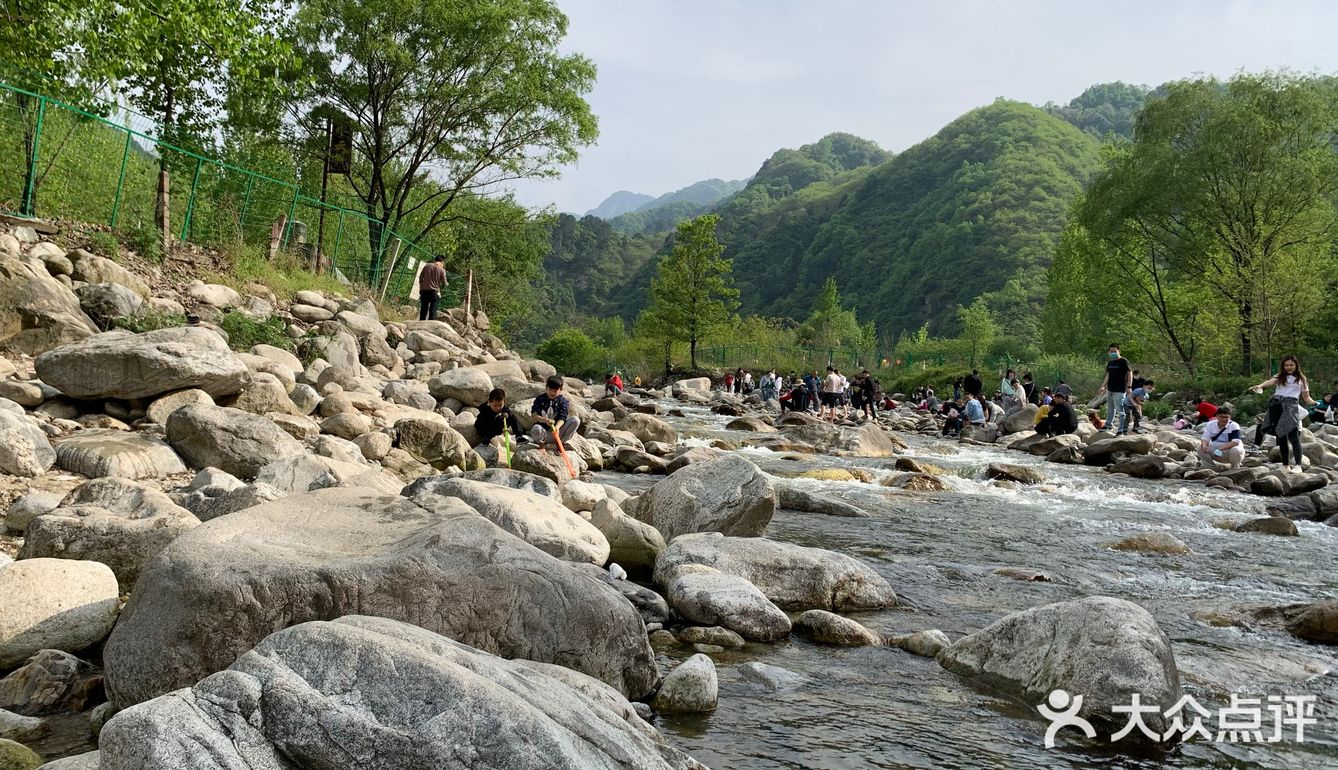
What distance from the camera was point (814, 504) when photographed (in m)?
10.9

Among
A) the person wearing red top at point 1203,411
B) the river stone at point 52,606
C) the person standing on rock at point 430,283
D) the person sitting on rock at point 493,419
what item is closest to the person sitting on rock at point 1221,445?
the person wearing red top at point 1203,411

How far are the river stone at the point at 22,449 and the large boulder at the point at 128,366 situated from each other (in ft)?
5.22

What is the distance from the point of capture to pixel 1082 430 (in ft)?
72.9

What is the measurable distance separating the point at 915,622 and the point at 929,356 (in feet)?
176

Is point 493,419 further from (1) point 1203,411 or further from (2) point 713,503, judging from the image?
(1) point 1203,411

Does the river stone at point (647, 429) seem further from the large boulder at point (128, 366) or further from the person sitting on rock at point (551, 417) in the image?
the large boulder at point (128, 366)

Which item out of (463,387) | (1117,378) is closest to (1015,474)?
(1117,378)

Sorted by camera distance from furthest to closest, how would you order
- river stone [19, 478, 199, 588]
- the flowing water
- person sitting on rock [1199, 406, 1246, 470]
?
person sitting on rock [1199, 406, 1246, 470]
river stone [19, 478, 199, 588]
the flowing water

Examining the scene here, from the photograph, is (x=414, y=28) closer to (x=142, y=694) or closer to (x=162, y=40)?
(x=162, y=40)

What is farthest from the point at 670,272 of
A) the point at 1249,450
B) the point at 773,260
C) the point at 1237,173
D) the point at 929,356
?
the point at 773,260

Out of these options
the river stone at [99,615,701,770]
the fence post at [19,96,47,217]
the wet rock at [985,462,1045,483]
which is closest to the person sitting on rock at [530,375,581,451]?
the wet rock at [985,462,1045,483]

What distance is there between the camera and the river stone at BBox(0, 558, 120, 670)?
4.29 m

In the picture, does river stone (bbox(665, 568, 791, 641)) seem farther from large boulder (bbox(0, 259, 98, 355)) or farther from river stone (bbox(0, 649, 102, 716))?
large boulder (bbox(0, 259, 98, 355))

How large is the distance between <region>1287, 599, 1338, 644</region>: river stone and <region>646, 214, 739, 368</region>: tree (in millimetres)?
48562
